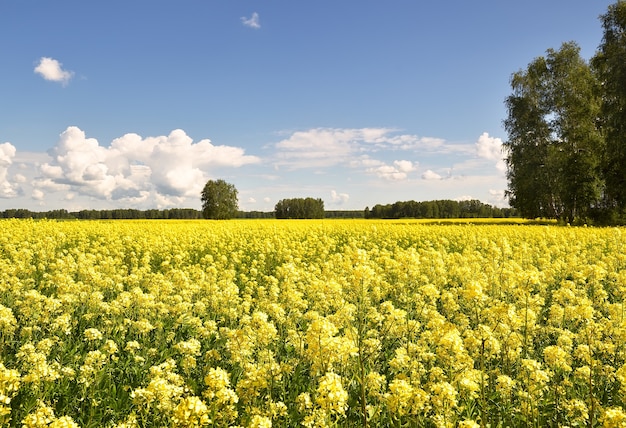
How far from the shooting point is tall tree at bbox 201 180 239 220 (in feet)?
299

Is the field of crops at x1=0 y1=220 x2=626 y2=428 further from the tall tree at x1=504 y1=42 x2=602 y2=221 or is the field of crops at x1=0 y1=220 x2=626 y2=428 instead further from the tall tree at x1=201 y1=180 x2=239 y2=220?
the tall tree at x1=201 y1=180 x2=239 y2=220

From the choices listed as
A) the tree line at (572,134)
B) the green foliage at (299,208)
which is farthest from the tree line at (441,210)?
the tree line at (572,134)

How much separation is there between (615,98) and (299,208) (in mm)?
82040

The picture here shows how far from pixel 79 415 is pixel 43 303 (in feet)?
9.03

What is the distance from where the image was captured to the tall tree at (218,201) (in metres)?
91.0

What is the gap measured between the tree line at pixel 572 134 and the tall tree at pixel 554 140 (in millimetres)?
74

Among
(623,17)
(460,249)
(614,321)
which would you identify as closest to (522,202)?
(623,17)

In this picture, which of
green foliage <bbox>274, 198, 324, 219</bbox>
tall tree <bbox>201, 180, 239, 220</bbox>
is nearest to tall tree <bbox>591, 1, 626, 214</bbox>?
tall tree <bbox>201, 180, 239, 220</bbox>

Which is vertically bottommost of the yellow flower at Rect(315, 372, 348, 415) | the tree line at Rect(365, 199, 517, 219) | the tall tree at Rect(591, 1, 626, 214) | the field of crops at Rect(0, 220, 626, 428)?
the field of crops at Rect(0, 220, 626, 428)

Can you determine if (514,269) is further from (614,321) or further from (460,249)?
(460,249)

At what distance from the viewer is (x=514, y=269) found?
30.4 ft

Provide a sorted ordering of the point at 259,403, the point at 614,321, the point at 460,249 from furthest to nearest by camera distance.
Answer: the point at 460,249 < the point at 614,321 < the point at 259,403

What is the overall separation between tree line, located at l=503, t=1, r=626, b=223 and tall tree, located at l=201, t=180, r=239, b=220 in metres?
62.8

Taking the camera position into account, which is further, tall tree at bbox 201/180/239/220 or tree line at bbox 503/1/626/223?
tall tree at bbox 201/180/239/220
